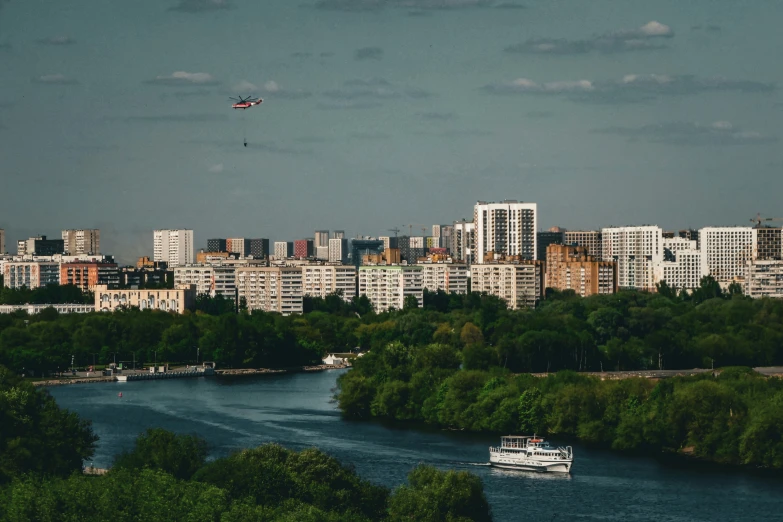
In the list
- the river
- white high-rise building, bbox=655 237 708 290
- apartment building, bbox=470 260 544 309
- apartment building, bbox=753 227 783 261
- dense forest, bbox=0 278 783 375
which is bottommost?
the river

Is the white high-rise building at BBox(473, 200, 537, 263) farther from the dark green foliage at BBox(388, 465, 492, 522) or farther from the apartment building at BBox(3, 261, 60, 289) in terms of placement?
the dark green foliage at BBox(388, 465, 492, 522)

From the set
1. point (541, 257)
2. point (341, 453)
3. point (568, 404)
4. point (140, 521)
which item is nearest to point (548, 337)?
point (568, 404)

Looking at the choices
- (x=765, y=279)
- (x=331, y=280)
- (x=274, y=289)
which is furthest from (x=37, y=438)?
(x=765, y=279)

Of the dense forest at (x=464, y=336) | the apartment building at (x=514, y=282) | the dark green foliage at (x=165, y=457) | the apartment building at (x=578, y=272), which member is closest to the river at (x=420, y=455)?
the dark green foliage at (x=165, y=457)

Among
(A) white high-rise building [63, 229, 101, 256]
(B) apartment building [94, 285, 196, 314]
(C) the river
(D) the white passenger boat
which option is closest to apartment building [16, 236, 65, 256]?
(A) white high-rise building [63, 229, 101, 256]

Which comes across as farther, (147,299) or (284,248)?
(284,248)

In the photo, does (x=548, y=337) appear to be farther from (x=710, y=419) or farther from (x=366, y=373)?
(x=710, y=419)

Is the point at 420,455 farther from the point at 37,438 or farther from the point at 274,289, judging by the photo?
the point at 274,289

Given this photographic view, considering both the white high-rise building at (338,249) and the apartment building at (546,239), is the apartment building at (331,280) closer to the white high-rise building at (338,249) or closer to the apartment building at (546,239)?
the apartment building at (546,239)
